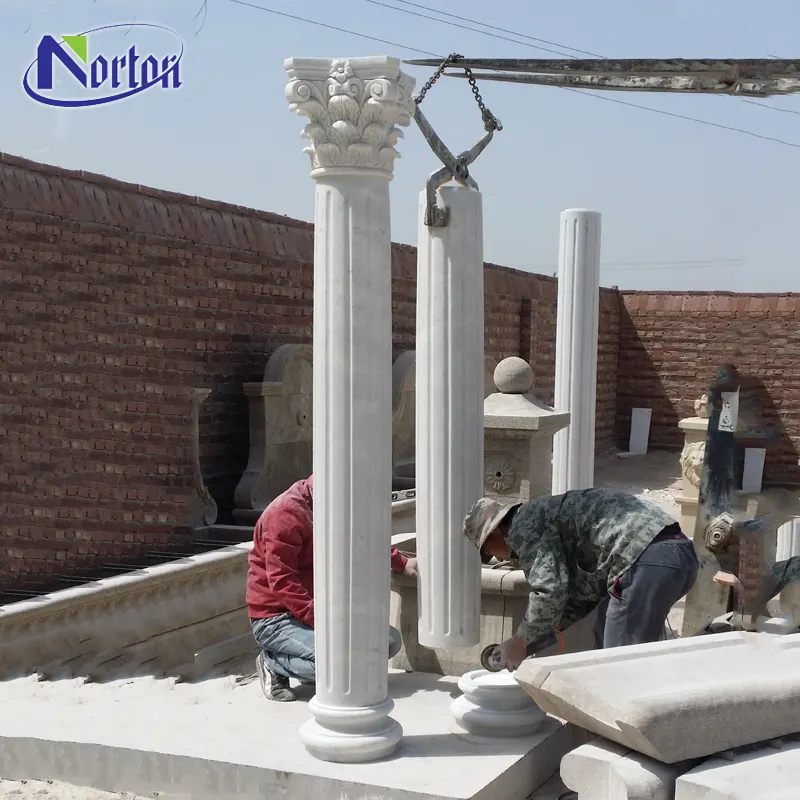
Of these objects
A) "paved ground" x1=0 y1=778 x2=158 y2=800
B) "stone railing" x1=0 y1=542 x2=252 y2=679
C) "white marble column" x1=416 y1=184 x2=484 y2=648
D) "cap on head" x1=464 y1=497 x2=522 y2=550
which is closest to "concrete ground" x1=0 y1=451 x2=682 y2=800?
"stone railing" x1=0 y1=542 x2=252 y2=679

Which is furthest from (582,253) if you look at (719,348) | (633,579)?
(719,348)

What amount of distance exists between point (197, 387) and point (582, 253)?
146 inches

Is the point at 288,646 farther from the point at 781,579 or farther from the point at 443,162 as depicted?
the point at 781,579

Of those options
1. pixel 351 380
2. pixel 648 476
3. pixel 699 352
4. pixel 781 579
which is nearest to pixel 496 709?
pixel 351 380

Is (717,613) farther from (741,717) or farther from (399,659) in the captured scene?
(741,717)

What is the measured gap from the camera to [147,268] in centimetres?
912

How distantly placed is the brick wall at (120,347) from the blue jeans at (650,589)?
4.64 m

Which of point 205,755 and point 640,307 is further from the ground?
point 640,307

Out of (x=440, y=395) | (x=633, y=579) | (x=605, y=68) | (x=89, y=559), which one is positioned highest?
(x=605, y=68)

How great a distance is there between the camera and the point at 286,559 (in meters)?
5.20

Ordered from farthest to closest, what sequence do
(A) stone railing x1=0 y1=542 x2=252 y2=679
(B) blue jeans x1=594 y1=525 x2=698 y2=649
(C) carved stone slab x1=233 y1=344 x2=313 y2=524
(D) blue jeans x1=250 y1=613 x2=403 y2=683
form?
(C) carved stone slab x1=233 y1=344 x2=313 y2=524 → (A) stone railing x1=0 y1=542 x2=252 y2=679 → (D) blue jeans x1=250 y1=613 x2=403 y2=683 → (B) blue jeans x1=594 y1=525 x2=698 y2=649

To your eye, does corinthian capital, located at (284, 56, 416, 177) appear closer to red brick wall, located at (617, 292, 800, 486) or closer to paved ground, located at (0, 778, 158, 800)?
paved ground, located at (0, 778, 158, 800)

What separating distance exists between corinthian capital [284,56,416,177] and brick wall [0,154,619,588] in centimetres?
431

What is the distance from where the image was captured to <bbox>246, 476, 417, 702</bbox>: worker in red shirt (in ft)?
16.7
